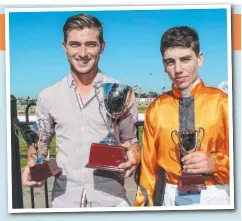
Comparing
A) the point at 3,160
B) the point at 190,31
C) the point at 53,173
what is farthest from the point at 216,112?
the point at 3,160

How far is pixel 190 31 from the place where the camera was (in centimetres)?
→ 480

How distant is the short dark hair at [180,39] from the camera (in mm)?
4801

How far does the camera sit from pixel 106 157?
4.80 metres

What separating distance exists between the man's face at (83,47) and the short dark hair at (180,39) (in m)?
0.43

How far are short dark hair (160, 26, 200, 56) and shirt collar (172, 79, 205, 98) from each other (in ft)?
0.68

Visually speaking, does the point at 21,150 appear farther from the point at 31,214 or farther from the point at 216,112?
the point at 216,112

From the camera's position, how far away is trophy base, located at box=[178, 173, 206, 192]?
4.83 m

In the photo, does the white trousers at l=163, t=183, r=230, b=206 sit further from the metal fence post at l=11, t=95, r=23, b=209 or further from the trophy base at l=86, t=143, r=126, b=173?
the metal fence post at l=11, t=95, r=23, b=209

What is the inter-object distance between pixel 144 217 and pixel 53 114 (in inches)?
38.0

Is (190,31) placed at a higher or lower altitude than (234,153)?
higher

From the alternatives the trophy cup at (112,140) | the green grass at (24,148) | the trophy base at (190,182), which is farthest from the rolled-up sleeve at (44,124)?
the trophy base at (190,182)

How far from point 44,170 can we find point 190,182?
3.36 ft

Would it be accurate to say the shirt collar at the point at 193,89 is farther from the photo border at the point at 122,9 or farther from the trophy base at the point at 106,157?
the trophy base at the point at 106,157

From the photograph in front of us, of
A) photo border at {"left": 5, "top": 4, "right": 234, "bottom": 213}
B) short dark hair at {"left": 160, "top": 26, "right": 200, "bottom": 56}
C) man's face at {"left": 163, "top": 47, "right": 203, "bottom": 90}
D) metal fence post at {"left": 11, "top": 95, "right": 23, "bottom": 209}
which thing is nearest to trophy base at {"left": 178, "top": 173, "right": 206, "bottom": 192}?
photo border at {"left": 5, "top": 4, "right": 234, "bottom": 213}
